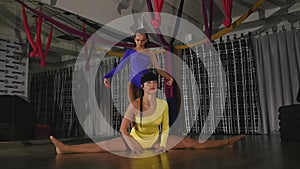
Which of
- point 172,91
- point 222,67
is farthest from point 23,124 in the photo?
point 222,67

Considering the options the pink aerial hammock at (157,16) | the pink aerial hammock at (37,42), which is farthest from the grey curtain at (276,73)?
the pink aerial hammock at (37,42)

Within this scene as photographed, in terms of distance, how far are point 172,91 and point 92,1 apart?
2081 millimetres

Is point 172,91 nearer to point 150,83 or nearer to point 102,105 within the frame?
point 150,83

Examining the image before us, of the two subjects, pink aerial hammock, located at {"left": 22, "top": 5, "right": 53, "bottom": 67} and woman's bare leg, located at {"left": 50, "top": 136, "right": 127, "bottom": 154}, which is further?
pink aerial hammock, located at {"left": 22, "top": 5, "right": 53, "bottom": 67}

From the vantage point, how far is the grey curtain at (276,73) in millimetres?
4523

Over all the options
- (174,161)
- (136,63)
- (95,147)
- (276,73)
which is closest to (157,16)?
(136,63)

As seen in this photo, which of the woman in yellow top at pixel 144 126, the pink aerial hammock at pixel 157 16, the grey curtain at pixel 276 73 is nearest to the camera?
the woman in yellow top at pixel 144 126

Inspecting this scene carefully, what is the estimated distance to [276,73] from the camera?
4645 mm

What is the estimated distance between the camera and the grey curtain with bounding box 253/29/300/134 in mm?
4523

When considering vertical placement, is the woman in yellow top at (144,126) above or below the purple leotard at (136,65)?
below

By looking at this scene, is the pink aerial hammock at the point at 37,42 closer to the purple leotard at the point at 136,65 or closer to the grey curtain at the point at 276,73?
the purple leotard at the point at 136,65

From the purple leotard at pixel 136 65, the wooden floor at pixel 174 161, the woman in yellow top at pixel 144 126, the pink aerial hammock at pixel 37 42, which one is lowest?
the wooden floor at pixel 174 161

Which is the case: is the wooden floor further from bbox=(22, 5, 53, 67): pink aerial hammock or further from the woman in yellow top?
bbox=(22, 5, 53, 67): pink aerial hammock

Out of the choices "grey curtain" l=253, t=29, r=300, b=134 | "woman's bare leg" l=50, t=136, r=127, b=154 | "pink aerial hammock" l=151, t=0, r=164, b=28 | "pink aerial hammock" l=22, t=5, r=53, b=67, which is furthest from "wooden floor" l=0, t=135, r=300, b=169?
"grey curtain" l=253, t=29, r=300, b=134
